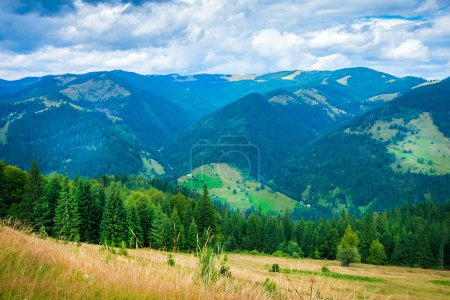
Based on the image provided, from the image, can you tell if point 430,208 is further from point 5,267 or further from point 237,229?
point 5,267

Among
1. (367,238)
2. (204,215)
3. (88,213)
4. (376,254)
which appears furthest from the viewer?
(367,238)

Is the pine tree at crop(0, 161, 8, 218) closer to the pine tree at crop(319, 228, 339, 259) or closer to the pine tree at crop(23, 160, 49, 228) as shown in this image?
the pine tree at crop(23, 160, 49, 228)

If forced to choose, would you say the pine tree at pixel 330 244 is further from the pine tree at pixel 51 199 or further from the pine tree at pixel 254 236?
the pine tree at pixel 51 199

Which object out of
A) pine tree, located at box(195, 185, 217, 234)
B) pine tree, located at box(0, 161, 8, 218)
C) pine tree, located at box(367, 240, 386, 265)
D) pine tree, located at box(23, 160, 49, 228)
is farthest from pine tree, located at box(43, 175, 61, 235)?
pine tree, located at box(367, 240, 386, 265)

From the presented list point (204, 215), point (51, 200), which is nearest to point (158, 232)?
point (204, 215)

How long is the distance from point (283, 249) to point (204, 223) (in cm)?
3273

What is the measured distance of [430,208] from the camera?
127 m

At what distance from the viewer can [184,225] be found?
6719 cm

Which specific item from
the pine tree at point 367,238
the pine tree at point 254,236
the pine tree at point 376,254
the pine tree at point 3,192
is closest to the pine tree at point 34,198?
the pine tree at point 3,192

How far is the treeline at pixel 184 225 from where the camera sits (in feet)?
166

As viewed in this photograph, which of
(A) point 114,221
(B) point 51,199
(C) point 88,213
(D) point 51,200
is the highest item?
(B) point 51,199

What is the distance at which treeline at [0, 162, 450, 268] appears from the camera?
5062 centimetres

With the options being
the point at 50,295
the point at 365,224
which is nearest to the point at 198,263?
the point at 50,295

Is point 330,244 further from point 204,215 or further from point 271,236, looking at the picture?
point 204,215
